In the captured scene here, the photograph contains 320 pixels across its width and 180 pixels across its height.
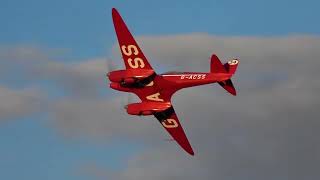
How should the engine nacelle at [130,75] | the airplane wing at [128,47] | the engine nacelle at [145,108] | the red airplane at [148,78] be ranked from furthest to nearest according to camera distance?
the engine nacelle at [145,108] → the airplane wing at [128,47] → the red airplane at [148,78] → the engine nacelle at [130,75]

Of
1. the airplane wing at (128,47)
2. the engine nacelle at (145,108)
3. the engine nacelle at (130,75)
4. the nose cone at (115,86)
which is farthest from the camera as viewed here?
the engine nacelle at (145,108)

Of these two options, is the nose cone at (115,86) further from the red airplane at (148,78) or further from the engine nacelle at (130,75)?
the engine nacelle at (130,75)

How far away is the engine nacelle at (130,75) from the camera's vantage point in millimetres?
150500

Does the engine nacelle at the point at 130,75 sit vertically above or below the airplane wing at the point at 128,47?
below

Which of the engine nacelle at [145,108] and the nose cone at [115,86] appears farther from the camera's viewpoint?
the engine nacelle at [145,108]

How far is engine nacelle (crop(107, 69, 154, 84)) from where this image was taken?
494ft

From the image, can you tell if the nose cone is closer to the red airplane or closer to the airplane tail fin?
the red airplane

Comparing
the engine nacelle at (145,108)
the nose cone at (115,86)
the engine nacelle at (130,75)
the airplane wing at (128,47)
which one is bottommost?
the engine nacelle at (145,108)

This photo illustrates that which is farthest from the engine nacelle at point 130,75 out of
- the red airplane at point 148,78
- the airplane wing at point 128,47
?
the airplane wing at point 128,47

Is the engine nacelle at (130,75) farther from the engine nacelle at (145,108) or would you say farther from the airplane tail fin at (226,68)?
the airplane tail fin at (226,68)

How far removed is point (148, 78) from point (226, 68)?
40.5 ft

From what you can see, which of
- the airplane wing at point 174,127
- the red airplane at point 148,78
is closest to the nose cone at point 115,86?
the red airplane at point 148,78

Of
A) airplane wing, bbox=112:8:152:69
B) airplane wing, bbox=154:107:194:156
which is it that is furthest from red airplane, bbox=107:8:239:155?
airplane wing, bbox=154:107:194:156

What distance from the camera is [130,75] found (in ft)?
494
